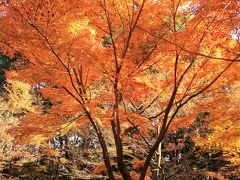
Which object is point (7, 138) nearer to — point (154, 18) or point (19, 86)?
point (19, 86)

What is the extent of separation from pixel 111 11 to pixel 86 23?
0.85m

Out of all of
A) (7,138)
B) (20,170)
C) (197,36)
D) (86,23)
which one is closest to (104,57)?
(86,23)

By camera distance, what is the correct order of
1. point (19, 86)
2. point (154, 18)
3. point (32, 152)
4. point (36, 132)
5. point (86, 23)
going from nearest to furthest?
1. point (86, 23)
2. point (154, 18)
3. point (36, 132)
4. point (32, 152)
5. point (19, 86)

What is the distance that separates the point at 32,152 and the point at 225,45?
1478cm

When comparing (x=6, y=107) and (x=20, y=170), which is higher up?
(x=6, y=107)

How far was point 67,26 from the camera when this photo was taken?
25.0 feet

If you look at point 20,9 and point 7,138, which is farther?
point 7,138

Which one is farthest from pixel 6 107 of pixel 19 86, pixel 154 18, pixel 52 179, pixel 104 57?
pixel 154 18

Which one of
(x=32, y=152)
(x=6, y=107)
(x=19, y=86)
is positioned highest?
(x=19, y=86)

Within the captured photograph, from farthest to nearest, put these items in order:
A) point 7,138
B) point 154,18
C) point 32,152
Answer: point 32,152, point 7,138, point 154,18

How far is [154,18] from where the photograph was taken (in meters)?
8.62

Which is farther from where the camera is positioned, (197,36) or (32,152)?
(32,152)

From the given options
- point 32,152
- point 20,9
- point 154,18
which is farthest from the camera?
point 32,152

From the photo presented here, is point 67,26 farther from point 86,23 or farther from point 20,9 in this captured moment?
point 20,9
